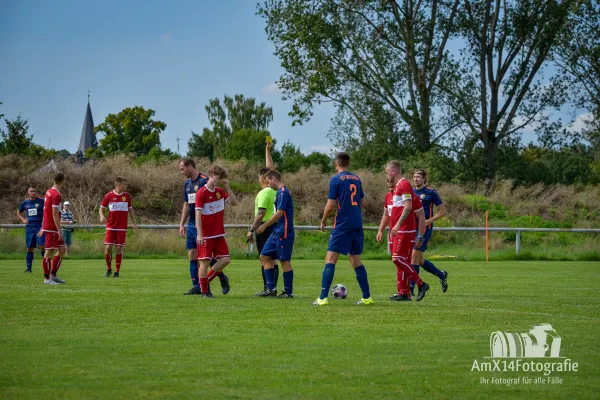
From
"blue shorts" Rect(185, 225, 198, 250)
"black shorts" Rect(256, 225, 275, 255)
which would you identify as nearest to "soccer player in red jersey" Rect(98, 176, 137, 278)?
"blue shorts" Rect(185, 225, 198, 250)

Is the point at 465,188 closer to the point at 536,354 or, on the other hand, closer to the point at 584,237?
the point at 584,237

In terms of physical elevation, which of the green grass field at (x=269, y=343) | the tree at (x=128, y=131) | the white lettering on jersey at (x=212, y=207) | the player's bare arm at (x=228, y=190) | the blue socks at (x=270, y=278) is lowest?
the green grass field at (x=269, y=343)

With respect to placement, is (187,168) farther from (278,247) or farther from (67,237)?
(67,237)

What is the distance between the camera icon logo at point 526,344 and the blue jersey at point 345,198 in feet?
11.8

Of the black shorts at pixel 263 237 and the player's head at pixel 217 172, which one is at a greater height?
the player's head at pixel 217 172

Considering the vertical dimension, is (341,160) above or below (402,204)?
above

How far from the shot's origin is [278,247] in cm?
1334

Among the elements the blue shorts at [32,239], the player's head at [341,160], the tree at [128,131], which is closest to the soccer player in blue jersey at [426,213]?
the player's head at [341,160]

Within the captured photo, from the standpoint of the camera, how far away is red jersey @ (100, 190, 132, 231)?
19.7 metres

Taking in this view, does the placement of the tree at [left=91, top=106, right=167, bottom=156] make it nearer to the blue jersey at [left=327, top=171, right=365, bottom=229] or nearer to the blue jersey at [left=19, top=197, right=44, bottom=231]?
the blue jersey at [left=19, top=197, right=44, bottom=231]

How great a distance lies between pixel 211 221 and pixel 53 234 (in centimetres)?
542

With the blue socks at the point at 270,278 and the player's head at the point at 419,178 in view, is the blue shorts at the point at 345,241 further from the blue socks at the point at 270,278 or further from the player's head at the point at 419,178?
the player's head at the point at 419,178

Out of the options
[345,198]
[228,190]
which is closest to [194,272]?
[228,190]

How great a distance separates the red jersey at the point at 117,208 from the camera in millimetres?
19688
